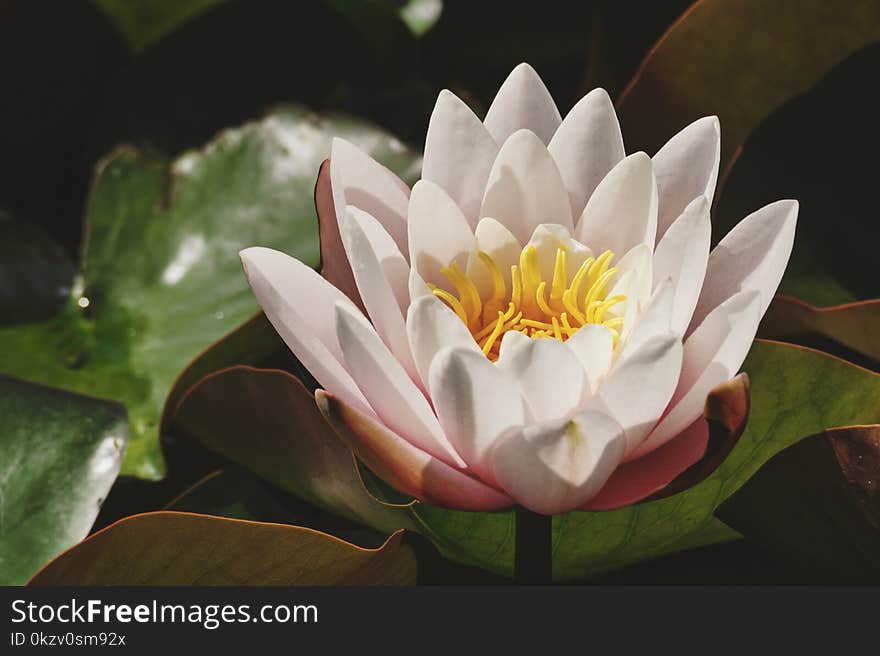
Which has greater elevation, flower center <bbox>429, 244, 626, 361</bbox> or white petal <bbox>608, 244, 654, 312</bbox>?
white petal <bbox>608, 244, 654, 312</bbox>

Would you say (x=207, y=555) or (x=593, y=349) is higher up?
(x=593, y=349)

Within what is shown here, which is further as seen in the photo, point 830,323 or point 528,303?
point 830,323

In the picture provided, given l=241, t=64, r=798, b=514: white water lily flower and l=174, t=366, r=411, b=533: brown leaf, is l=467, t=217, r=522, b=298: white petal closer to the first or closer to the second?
l=241, t=64, r=798, b=514: white water lily flower

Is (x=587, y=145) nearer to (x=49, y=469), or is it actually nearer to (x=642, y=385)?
(x=642, y=385)

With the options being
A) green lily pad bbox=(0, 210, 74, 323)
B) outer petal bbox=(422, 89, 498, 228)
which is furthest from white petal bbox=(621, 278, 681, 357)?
green lily pad bbox=(0, 210, 74, 323)

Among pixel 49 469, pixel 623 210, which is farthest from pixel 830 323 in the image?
pixel 49 469

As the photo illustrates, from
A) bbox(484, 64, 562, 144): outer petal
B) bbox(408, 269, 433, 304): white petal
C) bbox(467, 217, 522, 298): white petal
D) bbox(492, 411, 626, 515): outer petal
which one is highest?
bbox(484, 64, 562, 144): outer petal
